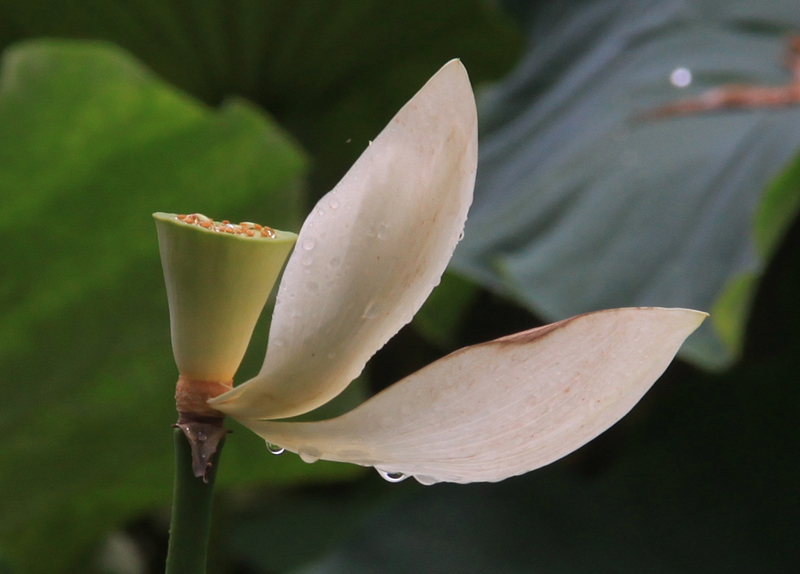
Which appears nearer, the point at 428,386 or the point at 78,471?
the point at 428,386

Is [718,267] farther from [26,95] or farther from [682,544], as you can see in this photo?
[26,95]

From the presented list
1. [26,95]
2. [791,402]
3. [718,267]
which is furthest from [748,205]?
[26,95]

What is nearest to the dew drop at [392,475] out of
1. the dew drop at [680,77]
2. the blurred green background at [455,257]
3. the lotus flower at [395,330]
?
the lotus flower at [395,330]

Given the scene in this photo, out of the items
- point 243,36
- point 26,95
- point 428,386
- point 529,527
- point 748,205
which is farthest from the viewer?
point 243,36

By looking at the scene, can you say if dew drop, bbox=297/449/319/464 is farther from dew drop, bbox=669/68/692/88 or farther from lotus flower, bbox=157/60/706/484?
dew drop, bbox=669/68/692/88

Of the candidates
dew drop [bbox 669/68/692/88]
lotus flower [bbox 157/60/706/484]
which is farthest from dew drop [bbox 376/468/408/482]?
dew drop [bbox 669/68/692/88]

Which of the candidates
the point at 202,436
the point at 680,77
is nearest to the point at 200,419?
the point at 202,436

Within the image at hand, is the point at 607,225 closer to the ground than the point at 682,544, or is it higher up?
higher up
